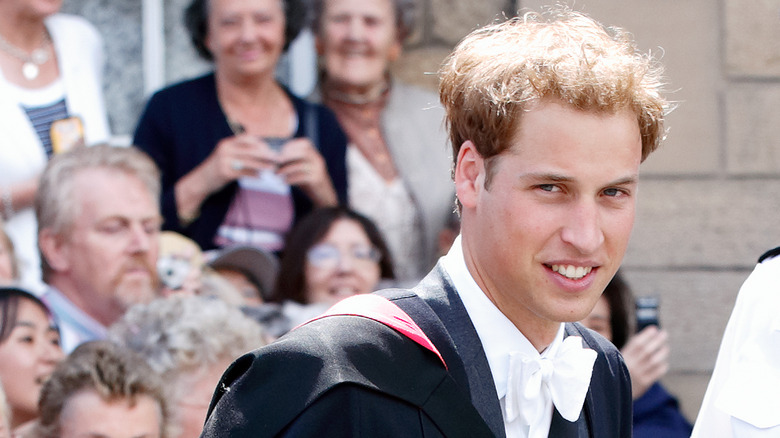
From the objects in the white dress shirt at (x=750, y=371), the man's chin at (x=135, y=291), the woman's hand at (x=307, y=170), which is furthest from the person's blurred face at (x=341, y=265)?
the white dress shirt at (x=750, y=371)

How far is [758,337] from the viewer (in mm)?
2320

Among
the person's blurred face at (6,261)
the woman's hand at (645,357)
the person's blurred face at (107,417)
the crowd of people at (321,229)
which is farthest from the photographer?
the woman's hand at (645,357)

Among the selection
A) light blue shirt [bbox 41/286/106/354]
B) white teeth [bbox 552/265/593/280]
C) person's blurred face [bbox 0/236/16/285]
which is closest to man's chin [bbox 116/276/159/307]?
light blue shirt [bbox 41/286/106/354]

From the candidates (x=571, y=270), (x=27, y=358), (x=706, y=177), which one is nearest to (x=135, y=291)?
(x=27, y=358)

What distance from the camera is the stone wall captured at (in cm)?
436

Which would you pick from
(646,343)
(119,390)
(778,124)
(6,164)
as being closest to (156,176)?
(6,164)

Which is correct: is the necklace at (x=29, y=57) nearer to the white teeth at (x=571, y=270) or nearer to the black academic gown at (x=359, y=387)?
the black academic gown at (x=359, y=387)

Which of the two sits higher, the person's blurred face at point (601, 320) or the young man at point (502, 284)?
the young man at point (502, 284)

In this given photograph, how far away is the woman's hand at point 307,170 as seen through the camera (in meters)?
3.84

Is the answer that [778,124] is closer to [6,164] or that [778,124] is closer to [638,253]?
[638,253]

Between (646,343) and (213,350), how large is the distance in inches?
70.2

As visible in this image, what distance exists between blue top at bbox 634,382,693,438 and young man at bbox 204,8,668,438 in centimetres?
238

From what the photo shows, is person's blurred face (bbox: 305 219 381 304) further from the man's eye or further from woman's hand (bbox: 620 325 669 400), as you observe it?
the man's eye

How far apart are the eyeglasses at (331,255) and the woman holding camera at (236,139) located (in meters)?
0.13
